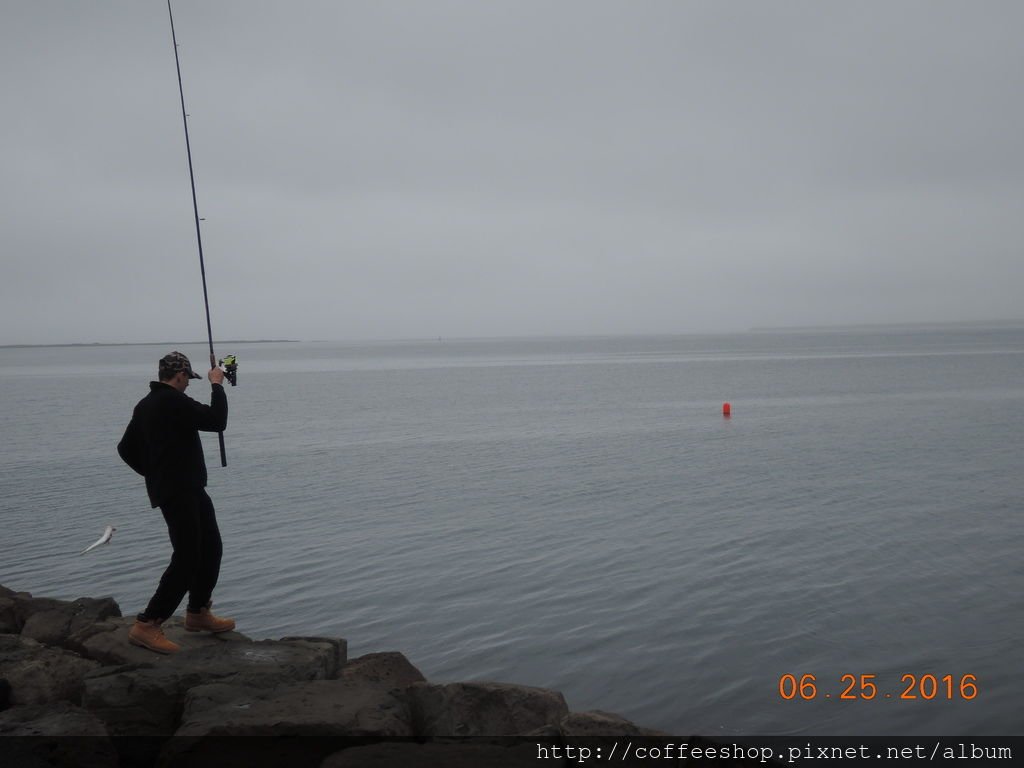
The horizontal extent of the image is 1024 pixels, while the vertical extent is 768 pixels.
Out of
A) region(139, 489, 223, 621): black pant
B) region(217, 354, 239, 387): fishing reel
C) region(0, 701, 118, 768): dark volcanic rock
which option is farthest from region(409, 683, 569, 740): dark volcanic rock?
region(217, 354, 239, 387): fishing reel

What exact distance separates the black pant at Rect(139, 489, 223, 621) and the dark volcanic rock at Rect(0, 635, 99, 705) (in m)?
0.70

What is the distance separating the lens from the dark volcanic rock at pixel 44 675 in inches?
248

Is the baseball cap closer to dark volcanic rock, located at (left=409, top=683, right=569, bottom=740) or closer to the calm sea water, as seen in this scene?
dark volcanic rock, located at (left=409, top=683, right=569, bottom=740)

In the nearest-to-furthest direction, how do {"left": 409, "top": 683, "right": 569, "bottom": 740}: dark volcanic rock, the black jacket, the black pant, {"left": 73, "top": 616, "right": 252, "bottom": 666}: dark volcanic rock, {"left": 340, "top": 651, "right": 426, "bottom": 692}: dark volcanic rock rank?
{"left": 409, "top": 683, "right": 569, "bottom": 740}: dark volcanic rock < the black jacket < the black pant < {"left": 73, "top": 616, "right": 252, "bottom": 666}: dark volcanic rock < {"left": 340, "top": 651, "right": 426, "bottom": 692}: dark volcanic rock

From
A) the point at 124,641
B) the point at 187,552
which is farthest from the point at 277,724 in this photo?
the point at 124,641

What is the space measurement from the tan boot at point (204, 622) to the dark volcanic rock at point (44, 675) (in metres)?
0.70

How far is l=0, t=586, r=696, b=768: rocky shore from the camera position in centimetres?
511

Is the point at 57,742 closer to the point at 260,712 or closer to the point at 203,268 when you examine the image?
the point at 260,712

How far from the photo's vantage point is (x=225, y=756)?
16.7ft

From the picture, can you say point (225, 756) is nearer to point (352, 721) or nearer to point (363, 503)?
point (352, 721)

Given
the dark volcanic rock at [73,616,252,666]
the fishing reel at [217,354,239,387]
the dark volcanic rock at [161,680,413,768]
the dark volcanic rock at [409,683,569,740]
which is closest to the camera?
the dark volcanic rock at [161,680,413,768]

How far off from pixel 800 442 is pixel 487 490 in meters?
11.3

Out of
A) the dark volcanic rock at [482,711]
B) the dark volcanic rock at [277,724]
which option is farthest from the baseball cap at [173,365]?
the dark volcanic rock at [482,711]

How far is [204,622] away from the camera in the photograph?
268 inches
